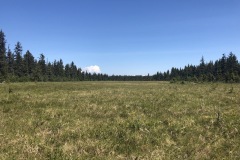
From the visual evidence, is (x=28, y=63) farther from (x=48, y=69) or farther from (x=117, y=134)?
(x=117, y=134)

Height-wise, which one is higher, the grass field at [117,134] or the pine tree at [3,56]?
the pine tree at [3,56]

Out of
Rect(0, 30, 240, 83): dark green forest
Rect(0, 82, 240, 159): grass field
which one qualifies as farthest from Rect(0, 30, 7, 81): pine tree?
Rect(0, 82, 240, 159): grass field

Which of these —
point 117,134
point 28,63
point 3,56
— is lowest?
point 117,134

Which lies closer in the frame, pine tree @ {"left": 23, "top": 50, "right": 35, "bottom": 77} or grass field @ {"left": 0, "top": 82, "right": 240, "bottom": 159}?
grass field @ {"left": 0, "top": 82, "right": 240, "bottom": 159}

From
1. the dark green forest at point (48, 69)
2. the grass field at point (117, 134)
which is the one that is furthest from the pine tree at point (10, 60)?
the grass field at point (117, 134)

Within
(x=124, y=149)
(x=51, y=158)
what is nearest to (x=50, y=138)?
(x=51, y=158)

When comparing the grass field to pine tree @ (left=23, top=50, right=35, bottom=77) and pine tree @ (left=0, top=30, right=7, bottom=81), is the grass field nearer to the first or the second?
pine tree @ (left=0, top=30, right=7, bottom=81)

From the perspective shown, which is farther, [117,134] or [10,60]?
[10,60]

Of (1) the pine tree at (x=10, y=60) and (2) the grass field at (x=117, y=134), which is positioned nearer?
(2) the grass field at (x=117, y=134)

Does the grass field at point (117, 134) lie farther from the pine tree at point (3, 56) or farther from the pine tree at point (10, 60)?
the pine tree at point (10, 60)

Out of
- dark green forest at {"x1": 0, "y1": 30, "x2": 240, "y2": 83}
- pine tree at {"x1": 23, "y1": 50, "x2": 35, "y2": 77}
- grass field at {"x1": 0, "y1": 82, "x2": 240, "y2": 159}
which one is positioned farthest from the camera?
pine tree at {"x1": 23, "y1": 50, "x2": 35, "y2": 77}

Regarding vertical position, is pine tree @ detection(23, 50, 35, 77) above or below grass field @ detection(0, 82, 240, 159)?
above

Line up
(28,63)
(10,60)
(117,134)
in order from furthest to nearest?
(28,63) → (10,60) → (117,134)

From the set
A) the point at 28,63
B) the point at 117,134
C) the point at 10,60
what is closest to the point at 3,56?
the point at 10,60
